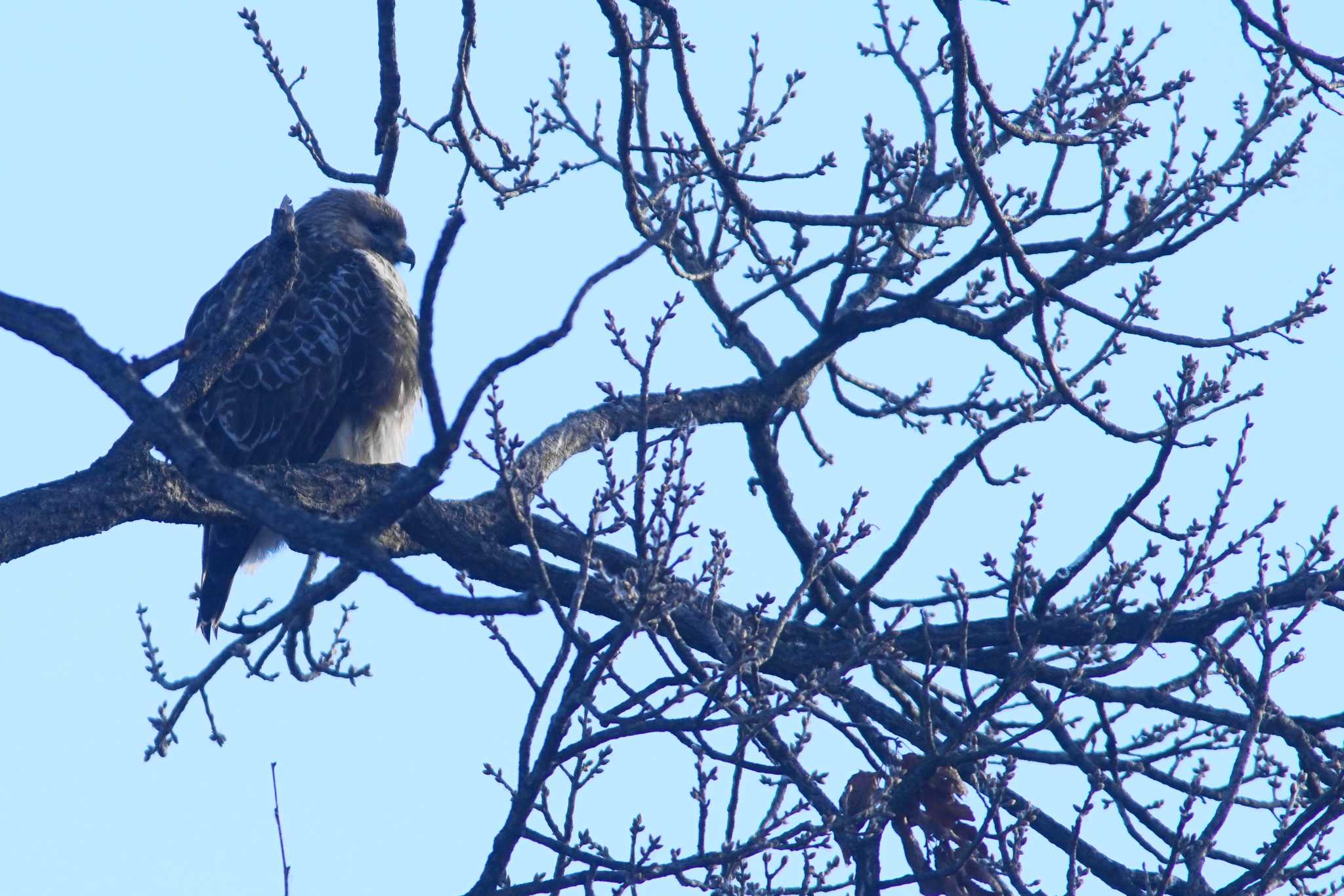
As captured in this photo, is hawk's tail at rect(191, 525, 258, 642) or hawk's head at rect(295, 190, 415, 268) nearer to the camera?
hawk's tail at rect(191, 525, 258, 642)

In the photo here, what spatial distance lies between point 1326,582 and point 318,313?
3.92 metres

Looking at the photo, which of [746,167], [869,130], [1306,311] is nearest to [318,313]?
[746,167]

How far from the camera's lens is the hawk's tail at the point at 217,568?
20.7ft

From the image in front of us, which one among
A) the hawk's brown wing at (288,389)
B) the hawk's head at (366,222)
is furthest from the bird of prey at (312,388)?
the hawk's head at (366,222)

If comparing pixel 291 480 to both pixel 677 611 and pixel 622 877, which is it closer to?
pixel 677 611

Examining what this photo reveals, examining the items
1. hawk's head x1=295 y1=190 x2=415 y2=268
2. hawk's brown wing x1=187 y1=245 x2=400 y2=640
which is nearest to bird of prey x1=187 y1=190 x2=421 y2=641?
hawk's brown wing x1=187 y1=245 x2=400 y2=640

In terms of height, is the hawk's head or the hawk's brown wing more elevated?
the hawk's head

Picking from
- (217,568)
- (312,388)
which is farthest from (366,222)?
(217,568)

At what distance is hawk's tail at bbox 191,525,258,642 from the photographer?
6.30m

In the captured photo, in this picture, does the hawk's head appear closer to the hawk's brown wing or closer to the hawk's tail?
the hawk's brown wing

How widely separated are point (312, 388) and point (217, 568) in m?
0.82

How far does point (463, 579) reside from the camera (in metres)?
3.42

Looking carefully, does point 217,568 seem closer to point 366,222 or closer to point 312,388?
point 312,388

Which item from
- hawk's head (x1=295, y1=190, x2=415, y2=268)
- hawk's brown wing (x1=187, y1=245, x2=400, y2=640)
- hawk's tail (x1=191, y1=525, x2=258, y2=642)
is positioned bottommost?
hawk's tail (x1=191, y1=525, x2=258, y2=642)
